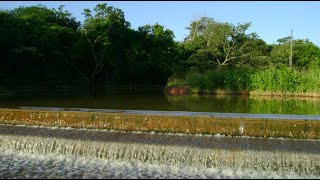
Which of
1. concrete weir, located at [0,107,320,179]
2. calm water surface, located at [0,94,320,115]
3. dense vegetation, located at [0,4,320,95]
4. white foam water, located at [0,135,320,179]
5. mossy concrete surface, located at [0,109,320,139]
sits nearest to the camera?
white foam water, located at [0,135,320,179]

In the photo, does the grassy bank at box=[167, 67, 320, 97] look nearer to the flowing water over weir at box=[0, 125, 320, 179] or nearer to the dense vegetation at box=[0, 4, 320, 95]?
the dense vegetation at box=[0, 4, 320, 95]

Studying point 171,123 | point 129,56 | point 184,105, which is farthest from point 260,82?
point 129,56

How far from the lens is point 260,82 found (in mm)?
26797

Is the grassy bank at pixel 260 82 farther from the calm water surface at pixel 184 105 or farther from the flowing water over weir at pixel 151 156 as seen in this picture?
the flowing water over weir at pixel 151 156

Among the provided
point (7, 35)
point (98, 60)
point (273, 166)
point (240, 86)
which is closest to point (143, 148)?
point (273, 166)

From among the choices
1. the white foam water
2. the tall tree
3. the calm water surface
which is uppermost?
the tall tree

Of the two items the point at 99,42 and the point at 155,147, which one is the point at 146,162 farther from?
the point at 99,42

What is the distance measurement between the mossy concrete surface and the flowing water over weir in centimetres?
33

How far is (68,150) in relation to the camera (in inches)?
392

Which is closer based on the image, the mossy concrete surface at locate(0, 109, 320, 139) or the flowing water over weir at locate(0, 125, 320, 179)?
the flowing water over weir at locate(0, 125, 320, 179)

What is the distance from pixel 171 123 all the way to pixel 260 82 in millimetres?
17249

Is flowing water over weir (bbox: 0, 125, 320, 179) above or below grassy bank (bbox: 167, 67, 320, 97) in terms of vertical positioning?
below

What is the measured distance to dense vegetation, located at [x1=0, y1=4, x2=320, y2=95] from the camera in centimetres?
2883

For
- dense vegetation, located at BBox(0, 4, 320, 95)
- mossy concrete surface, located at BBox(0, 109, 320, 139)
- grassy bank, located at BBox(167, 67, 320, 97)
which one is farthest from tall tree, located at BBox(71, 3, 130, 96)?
mossy concrete surface, located at BBox(0, 109, 320, 139)
